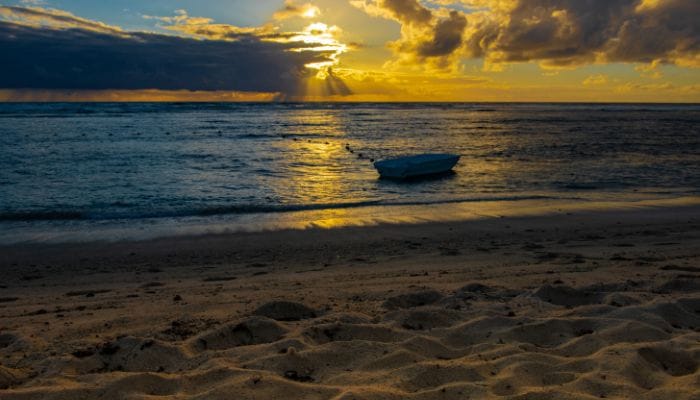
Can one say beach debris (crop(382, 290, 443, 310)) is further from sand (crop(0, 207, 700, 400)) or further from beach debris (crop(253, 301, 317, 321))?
beach debris (crop(253, 301, 317, 321))

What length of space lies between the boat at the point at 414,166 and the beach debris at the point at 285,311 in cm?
1540

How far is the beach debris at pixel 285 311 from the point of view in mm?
5738

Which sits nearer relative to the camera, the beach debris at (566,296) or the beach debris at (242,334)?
the beach debris at (242,334)

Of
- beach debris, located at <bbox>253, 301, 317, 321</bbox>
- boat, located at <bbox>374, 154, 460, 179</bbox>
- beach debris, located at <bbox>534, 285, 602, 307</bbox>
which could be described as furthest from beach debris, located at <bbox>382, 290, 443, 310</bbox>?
boat, located at <bbox>374, 154, 460, 179</bbox>

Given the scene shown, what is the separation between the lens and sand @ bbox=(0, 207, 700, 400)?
12.9 ft

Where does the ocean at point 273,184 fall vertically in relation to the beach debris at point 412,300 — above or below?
below

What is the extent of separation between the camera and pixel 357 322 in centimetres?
538

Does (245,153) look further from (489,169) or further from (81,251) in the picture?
(81,251)

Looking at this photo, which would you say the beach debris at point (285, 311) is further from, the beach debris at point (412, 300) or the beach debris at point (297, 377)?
the beach debris at point (297, 377)

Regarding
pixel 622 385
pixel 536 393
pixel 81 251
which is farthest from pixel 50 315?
pixel 622 385

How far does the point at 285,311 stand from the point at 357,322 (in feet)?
3.12

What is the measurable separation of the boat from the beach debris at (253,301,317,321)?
15400mm

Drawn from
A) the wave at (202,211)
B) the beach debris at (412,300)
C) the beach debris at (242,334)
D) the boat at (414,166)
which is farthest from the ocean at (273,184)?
the beach debris at (242,334)

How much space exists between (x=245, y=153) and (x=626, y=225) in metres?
24.3
